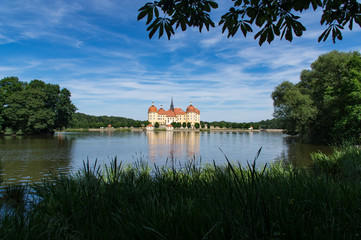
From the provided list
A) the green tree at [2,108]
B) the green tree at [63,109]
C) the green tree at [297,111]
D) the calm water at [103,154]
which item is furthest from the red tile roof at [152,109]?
the calm water at [103,154]

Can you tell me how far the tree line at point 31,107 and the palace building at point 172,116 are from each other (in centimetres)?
9802

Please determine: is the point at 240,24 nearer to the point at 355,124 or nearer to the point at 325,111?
the point at 355,124

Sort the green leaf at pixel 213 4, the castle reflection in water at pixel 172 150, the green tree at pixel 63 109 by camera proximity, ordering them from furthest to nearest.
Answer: the green tree at pixel 63 109 → the castle reflection in water at pixel 172 150 → the green leaf at pixel 213 4

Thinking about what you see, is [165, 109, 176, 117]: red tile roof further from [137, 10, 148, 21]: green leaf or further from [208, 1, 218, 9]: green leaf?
[137, 10, 148, 21]: green leaf

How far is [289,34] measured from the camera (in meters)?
3.04

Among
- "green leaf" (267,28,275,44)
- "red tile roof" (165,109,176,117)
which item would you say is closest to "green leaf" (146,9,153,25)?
"green leaf" (267,28,275,44)

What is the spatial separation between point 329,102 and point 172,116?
128m

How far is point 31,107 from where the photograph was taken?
144 ft

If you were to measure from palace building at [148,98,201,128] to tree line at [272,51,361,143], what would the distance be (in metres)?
116

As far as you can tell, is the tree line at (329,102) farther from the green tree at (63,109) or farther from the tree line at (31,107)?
the green tree at (63,109)

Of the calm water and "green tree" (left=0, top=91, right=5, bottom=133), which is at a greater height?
"green tree" (left=0, top=91, right=5, bottom=133)

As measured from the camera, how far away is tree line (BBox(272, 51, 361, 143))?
19.9 m

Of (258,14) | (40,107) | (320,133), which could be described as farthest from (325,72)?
(40,107)

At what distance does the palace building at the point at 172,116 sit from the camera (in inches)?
5915
